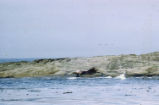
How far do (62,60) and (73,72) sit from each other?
10434 millimetres

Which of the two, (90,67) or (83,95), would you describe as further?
(90,67)

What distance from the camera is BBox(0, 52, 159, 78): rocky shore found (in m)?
80.2

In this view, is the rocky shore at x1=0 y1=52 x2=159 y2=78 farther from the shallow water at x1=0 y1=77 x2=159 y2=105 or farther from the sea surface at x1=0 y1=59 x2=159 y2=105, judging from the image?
the shallow water at x1=0 y1=77 x2=159 y2=105

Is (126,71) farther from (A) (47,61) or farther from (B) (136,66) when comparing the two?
(A) (47,61)

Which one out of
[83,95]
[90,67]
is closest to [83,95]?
[83,95]

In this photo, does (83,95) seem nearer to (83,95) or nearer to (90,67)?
(83,95)

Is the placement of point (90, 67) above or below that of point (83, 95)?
above

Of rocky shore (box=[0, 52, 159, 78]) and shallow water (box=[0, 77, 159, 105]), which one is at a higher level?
rocky shore (box=[0, 52, 159, 78])

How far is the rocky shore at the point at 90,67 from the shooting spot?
263 feet

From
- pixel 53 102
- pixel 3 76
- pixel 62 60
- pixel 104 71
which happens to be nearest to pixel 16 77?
pixel 3 76

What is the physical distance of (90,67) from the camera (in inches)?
3319

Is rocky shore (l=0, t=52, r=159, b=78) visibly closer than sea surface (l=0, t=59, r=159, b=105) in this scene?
No

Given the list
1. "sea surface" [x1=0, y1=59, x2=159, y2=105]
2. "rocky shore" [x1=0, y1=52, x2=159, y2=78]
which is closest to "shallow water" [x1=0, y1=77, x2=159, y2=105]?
"sea surface" [x1=0, y1=59, x2=159, y2=105]

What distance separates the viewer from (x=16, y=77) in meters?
86.6
